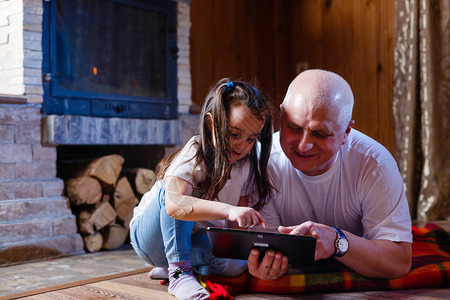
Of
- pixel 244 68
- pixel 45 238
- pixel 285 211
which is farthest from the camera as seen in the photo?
pixel 244 68

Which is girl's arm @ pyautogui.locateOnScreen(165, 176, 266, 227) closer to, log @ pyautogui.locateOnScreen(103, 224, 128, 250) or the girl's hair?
the girl's hair

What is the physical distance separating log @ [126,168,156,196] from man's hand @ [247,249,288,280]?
4.45ft

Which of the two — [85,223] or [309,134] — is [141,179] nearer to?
[85,223]

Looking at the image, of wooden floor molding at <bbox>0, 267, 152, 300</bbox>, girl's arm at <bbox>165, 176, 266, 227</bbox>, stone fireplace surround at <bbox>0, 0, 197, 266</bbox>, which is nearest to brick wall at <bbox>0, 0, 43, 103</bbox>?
stone fireplace surround at <bbox>0, 0, 197, 266</bbox>

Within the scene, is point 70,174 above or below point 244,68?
below

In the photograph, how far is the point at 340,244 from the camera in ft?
4.50

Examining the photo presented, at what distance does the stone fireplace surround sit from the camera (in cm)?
219

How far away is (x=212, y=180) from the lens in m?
1.44

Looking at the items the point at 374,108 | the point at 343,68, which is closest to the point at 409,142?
the point at 374,108

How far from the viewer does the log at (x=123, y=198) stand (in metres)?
2.55

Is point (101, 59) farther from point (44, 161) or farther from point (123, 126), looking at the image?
point (44, 161)

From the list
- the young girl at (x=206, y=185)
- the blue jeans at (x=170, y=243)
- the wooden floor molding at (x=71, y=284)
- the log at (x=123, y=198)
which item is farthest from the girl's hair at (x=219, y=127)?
the log at (x=123, y=198)

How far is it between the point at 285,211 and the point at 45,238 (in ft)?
3.90

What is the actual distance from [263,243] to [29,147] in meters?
1.41
